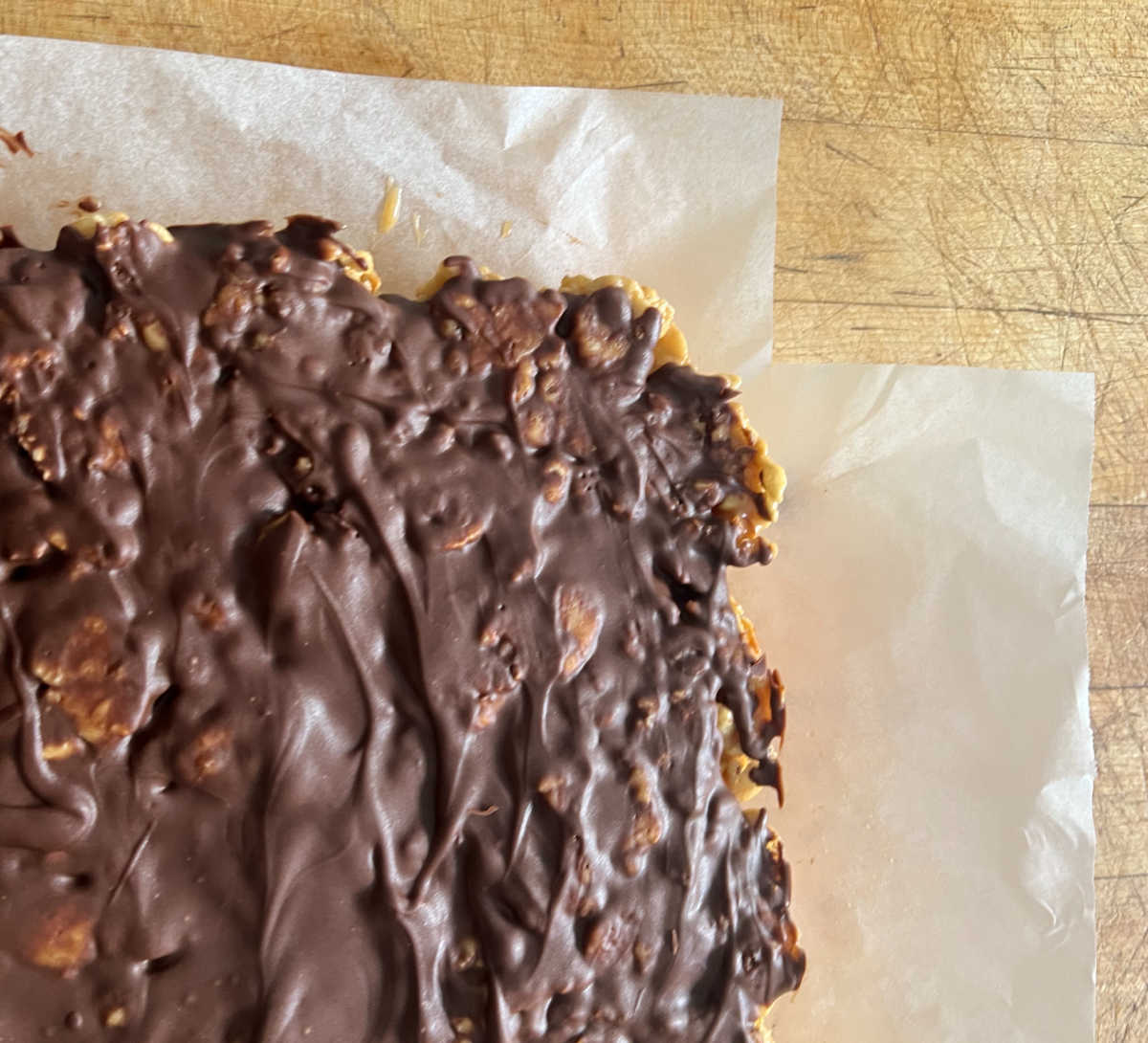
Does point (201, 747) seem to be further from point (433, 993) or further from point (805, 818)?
point (805, 818)

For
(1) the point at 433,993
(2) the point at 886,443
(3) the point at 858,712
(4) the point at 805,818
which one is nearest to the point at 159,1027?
(1) the point at 433,993

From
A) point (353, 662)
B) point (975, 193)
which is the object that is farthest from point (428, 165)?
point (975, 193)

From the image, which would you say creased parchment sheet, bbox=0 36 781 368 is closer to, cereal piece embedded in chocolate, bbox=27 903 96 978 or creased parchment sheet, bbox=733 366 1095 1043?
creased parchment sheet, bbox=733 366 1095 1043

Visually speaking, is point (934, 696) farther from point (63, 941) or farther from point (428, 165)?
point (63, 941)

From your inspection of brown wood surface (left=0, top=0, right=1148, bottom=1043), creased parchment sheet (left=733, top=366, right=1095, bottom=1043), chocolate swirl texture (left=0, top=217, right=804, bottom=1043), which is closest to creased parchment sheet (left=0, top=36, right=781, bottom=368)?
brown wood surface (left=0, top=0, right=1148, bottom=1043)

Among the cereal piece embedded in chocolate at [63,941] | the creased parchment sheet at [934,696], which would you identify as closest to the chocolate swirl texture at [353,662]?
the cereal piece embedded in chocolate at [63,941]

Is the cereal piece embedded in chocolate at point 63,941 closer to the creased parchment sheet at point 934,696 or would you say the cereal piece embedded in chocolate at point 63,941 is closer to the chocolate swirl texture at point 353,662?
the chocolate swirl texture at point 353,662
